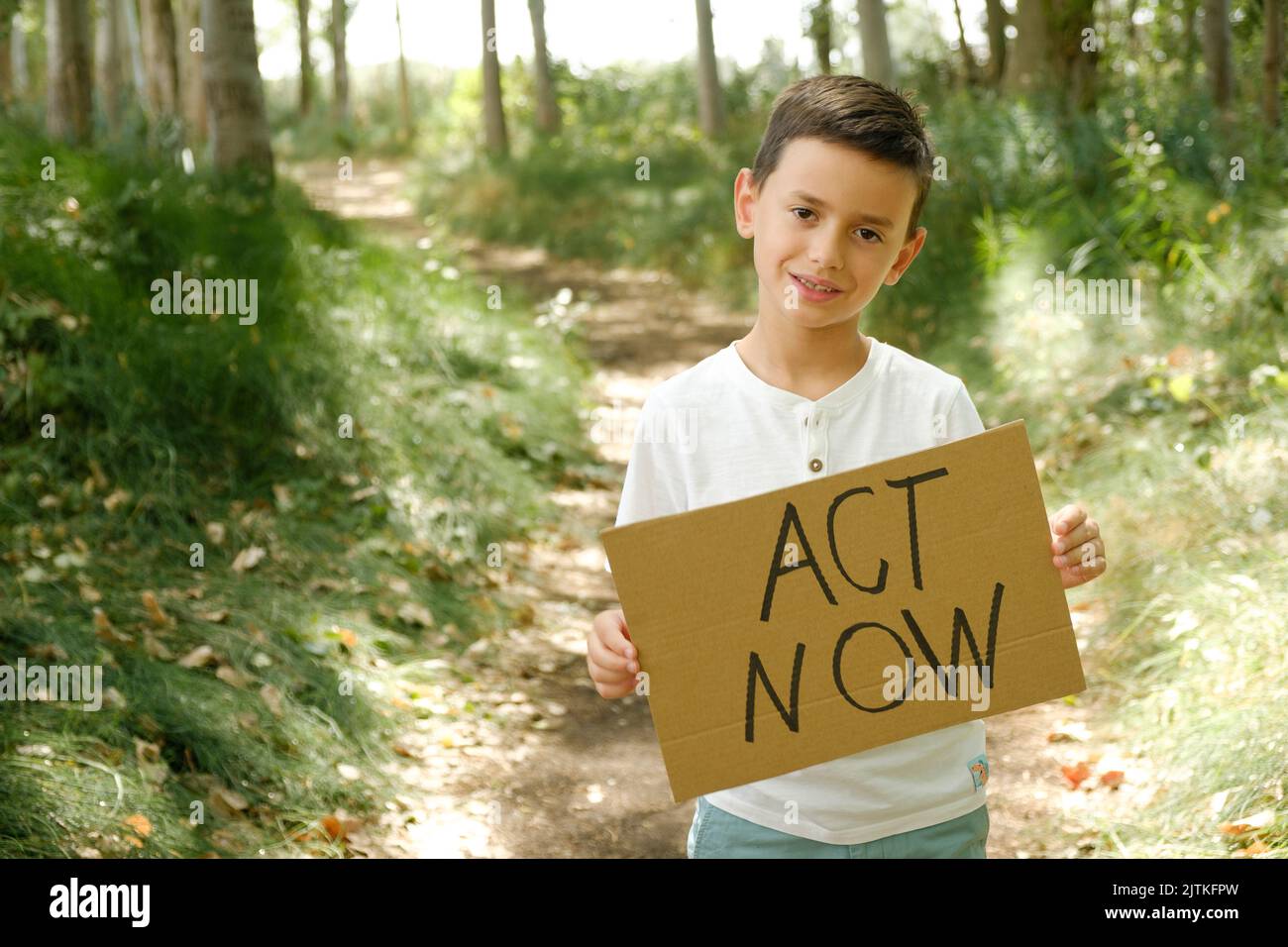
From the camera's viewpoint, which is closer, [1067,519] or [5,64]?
[1067,519]

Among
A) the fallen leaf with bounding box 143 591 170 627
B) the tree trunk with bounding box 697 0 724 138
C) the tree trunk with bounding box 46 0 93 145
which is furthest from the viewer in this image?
the tree trunk with bounding box 697 0 724 138

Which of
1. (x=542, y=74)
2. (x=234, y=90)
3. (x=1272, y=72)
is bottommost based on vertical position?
(x=1272, y=72)

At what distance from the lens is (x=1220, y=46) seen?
34.5 ft

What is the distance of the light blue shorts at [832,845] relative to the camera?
1.99 meters

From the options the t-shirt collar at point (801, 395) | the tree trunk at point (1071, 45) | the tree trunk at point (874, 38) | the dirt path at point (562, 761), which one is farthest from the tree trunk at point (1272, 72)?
the t-shirt collar at point (801, 395)

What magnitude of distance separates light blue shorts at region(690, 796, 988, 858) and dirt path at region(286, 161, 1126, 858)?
188 cm

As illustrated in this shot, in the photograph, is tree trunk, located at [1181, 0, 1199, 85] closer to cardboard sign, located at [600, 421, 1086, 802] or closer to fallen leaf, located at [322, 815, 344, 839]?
fallen leaf, located at [322, 815, 344, 839]

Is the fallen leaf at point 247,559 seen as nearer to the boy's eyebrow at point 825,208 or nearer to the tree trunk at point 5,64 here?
the boy's eyebrow at point 825,208

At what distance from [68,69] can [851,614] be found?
8.58m

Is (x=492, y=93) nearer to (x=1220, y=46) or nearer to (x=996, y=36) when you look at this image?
(x=996, y=36)

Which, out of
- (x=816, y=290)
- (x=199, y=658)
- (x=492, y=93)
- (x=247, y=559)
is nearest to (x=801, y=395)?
(x=816, y=290)

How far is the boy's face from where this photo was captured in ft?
6.54

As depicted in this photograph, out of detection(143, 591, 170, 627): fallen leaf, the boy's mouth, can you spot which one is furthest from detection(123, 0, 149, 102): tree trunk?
the boy's mouth
